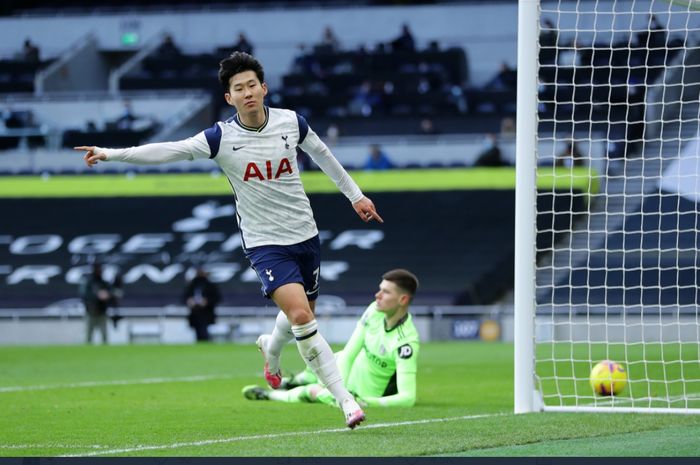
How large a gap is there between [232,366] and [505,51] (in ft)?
68.2

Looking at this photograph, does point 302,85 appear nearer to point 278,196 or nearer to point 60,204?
point 60,204

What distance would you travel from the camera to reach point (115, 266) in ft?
93.9

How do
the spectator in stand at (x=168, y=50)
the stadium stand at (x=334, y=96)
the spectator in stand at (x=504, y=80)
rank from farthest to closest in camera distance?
the spectator in stand at (x=168, y=50) < the spectator in stand at (x=504, y=80) < the stadium stand at (x=334, y=96)

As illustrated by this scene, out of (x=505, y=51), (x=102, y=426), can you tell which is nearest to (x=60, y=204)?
(x=505, y=51)

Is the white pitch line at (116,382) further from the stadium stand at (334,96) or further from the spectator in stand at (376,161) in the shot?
the spectator in stand at (376,161)

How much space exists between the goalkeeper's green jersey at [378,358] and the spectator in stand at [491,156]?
18.8 meters

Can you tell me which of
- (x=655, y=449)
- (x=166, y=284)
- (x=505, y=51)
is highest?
(x=505, y=51)

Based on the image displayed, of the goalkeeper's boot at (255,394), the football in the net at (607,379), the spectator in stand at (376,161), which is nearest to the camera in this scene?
the football in the net at (607,379)

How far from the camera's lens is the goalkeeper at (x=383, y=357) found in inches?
388

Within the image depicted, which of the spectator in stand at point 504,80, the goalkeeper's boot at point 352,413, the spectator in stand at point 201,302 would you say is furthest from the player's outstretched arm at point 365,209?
the spectator in stand at point 504,80

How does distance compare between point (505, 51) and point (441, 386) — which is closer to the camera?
point (441, 386)

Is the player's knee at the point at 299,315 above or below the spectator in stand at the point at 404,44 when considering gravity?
below

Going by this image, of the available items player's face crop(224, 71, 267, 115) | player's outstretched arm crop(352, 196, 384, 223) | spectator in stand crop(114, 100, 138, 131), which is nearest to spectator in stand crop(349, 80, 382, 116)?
spectator in stand crop(114, 100, 138, 131)

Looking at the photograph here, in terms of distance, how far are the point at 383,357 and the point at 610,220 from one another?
16780 mm
